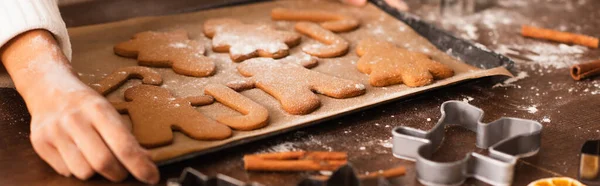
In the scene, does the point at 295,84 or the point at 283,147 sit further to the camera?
the point at 295,84

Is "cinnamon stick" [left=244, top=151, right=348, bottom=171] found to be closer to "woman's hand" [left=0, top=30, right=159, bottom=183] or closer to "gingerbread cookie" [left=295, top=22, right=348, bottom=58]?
"woman's hand" [left=0, top=30, right=159, bottom=183]

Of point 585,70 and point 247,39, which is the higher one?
point 585,70

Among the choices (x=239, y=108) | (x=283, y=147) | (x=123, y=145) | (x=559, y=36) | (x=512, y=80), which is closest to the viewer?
(x=123, y=145)

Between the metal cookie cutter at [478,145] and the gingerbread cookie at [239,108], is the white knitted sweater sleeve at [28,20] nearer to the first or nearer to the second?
the gingerbread cookie at [239,108]

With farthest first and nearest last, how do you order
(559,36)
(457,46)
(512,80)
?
(559,36) < (457,46) < (512,80)

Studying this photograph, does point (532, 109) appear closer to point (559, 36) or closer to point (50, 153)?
point (559, 36)

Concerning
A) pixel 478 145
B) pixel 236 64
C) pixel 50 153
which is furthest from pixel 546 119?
pixel 50 153

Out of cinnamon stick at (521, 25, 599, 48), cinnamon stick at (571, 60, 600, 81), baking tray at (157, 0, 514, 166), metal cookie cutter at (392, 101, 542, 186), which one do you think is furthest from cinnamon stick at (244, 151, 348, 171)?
cinnamon stick at (521, 25, 599, 48)
